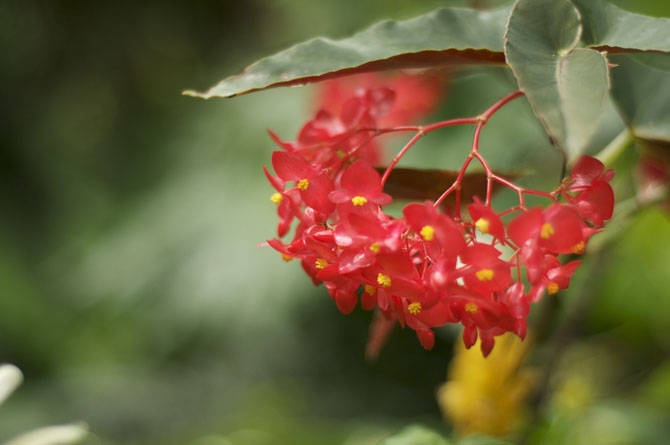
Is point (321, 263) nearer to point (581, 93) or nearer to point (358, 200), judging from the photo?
point (358, 200)

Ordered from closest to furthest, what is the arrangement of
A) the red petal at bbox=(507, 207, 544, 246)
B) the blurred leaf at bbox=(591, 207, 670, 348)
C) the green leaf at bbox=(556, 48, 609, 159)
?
the green leaf at bbox=(556, 48, 609, 159) < the red petal at bbox=(507, 207, 544, 246) < the blurred leaf at bbox=(591, 207, 670, 348)

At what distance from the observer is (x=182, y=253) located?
1.98m

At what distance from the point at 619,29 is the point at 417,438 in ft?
1.07

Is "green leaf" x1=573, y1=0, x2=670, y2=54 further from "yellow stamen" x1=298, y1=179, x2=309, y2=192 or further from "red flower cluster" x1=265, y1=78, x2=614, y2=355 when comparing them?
"yellow stamen" x1=298, y1=179, x2=309, y2=192

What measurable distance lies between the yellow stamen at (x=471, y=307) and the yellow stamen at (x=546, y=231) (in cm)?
6

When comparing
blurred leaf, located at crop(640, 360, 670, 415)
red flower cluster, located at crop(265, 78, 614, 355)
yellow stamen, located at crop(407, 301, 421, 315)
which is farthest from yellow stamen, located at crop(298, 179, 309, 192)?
blurred leaf, located at crop(640, 360, 670, 415)

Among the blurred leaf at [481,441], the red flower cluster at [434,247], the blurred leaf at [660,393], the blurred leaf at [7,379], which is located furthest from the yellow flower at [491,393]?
the blurred leaf at [7,379]

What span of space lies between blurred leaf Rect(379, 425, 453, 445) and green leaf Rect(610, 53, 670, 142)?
273mm

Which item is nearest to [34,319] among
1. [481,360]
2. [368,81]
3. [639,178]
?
[368,81]

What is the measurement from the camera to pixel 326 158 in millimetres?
596

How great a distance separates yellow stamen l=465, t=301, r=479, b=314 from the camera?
479 millimetres

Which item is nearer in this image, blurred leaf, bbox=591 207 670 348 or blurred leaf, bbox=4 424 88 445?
blurred leaf, bbox=4 424 88 445

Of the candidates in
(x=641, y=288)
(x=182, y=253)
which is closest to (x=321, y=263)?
(x=641, y=288)

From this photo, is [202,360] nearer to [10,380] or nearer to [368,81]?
[368,81]
